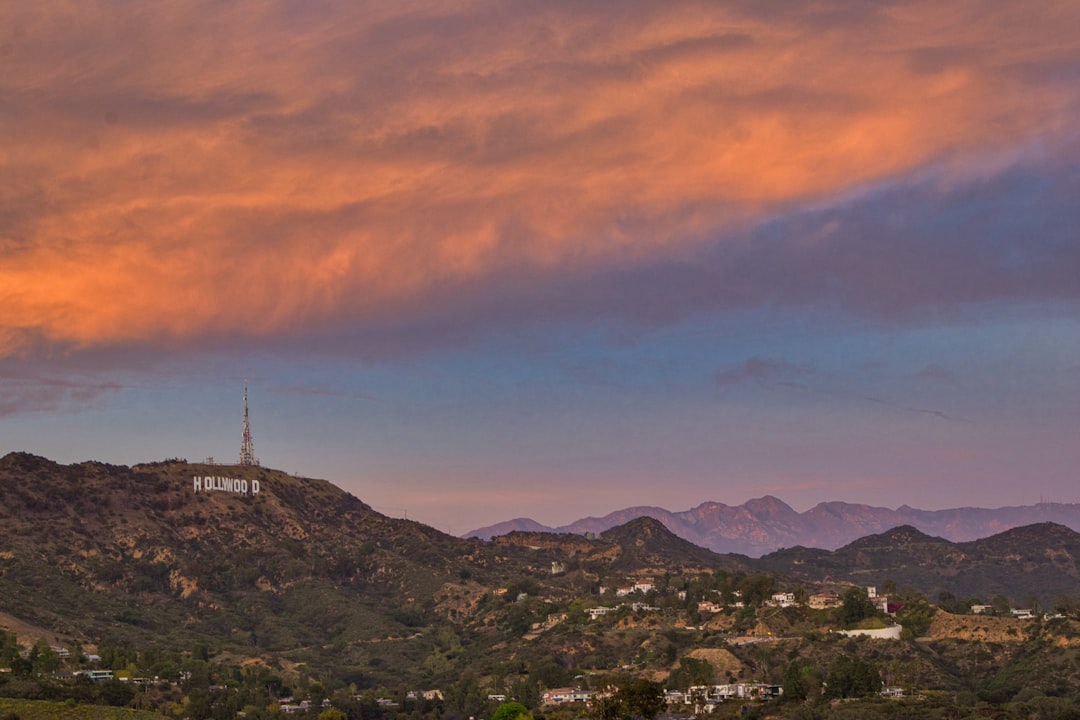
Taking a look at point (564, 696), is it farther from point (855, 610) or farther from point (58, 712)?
point (58, 712)

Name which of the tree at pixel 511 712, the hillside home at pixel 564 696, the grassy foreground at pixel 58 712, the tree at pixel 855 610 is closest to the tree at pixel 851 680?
the hillside home at pixel 564 696

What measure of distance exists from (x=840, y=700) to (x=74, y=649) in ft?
341

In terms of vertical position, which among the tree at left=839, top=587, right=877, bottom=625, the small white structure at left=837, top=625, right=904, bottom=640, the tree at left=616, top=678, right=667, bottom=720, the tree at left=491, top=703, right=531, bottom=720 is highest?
the tree at left=839, top=587, right=877, bottom=625

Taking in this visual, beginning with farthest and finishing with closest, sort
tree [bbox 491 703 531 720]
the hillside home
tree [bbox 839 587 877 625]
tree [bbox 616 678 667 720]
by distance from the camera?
tree [bbox 839 587 877 625]
the hillside home
tree [bbox 491 703 531 720]
tree [bbox 616 678 667 720]

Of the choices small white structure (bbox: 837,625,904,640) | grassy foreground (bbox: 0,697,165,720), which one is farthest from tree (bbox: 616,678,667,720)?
grassy foreground (bbox: 0,697,165,720)

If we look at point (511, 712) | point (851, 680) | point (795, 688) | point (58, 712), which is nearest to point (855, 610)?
point (851, 680)

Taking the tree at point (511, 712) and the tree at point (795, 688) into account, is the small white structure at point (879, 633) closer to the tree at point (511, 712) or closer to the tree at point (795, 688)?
the tree at point (795, 688)

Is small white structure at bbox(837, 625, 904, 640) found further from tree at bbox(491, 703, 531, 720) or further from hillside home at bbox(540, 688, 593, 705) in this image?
tree at bbox(491, 703, 531, 720)

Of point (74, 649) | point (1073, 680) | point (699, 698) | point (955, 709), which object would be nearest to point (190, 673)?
point (74, 649)

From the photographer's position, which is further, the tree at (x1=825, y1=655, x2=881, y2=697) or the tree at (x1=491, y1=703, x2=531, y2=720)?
the tree at (x1=491, y1=703, x2=531, y2=720)

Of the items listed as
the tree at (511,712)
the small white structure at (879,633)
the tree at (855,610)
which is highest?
the tree at (855,610)

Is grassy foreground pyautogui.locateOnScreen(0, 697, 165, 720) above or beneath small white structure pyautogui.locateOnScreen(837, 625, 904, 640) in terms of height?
beneath

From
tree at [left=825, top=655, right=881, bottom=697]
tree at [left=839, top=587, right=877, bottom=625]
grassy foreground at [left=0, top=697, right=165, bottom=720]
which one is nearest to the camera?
grassy foreground at [left=0, top=697, right=165, bottom=720]

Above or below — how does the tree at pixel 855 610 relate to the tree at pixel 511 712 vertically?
above
